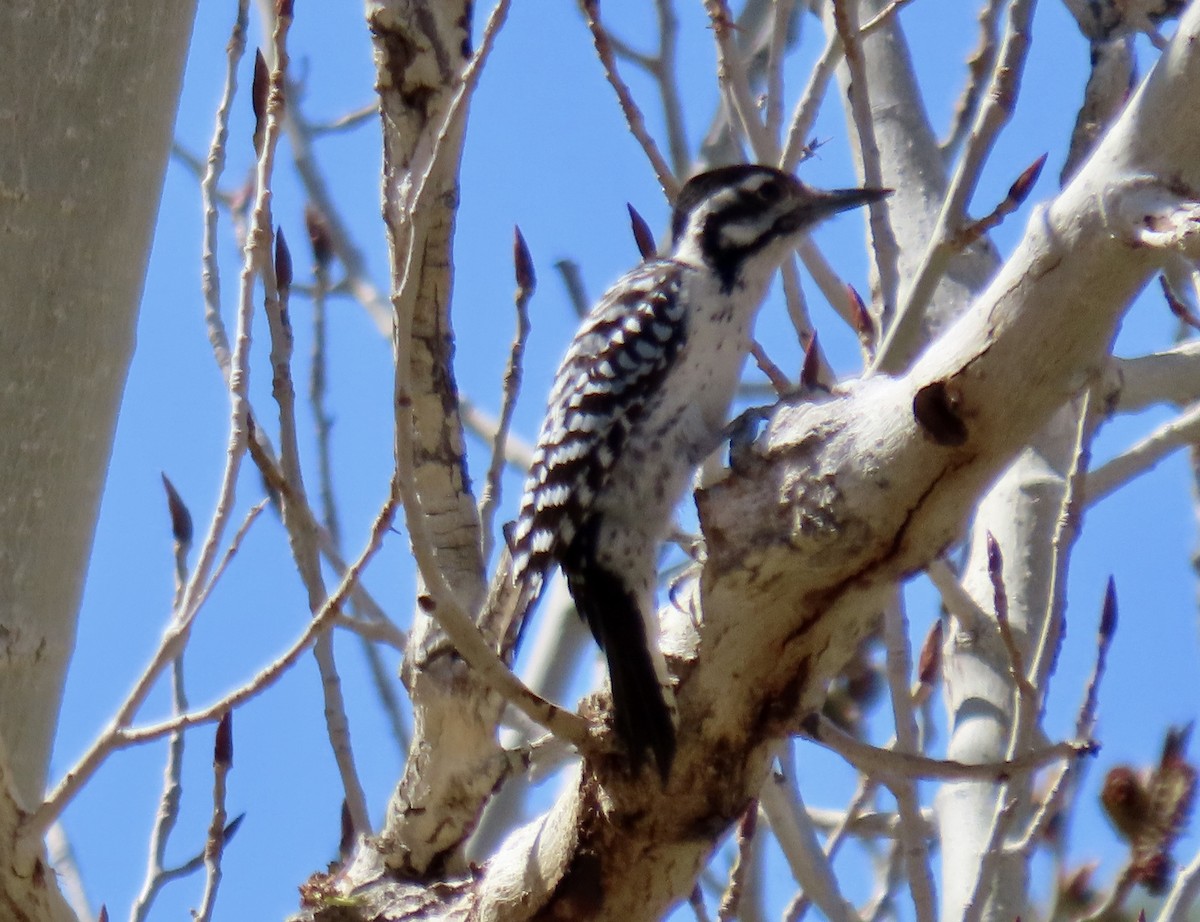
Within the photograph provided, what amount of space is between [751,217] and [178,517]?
5.53 feet

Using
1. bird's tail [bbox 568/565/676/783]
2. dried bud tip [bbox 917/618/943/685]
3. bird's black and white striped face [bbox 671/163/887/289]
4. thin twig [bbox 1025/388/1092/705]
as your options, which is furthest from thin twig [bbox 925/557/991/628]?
bird's black and white striped face [bbox 671/163/887/289]

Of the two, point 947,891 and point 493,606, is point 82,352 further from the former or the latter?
point 947,891

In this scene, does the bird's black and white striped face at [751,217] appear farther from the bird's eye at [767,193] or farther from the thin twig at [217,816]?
the thin twig at [217,816]

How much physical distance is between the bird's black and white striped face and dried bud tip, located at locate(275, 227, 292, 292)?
1096 millimetres

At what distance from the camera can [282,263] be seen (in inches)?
114

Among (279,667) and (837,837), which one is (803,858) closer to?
(837,837)

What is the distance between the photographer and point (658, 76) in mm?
4672

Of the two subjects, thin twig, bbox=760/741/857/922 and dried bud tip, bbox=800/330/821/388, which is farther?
thin twig, bbox=760/741/857/922

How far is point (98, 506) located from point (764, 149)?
1.64 m

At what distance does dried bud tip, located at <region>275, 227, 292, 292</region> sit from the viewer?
2.87 meters

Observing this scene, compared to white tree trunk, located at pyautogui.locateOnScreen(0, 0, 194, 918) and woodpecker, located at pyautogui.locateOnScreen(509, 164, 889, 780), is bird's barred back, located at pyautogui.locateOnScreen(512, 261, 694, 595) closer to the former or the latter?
woodpecker, located at pyautogui.locateOnScreen(509, 164, 889, 780)

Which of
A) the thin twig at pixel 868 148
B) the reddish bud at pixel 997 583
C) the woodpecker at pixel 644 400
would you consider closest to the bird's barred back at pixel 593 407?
the woodpecker at pixel 644 400

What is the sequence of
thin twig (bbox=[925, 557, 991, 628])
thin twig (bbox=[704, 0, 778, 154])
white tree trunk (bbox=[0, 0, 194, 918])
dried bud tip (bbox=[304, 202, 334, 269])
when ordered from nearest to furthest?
1. white tree trunk (bbox=[0, 0, 194, 918])
2. thin twig (bbox=[704, 0, 778, 154])
3. thin twig (bbox=[925, 557, 991, 628])
4. dried bud tip (bbox=[304, 202, 334, 269])

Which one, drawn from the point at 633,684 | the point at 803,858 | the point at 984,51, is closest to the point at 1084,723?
the point at 803,858
